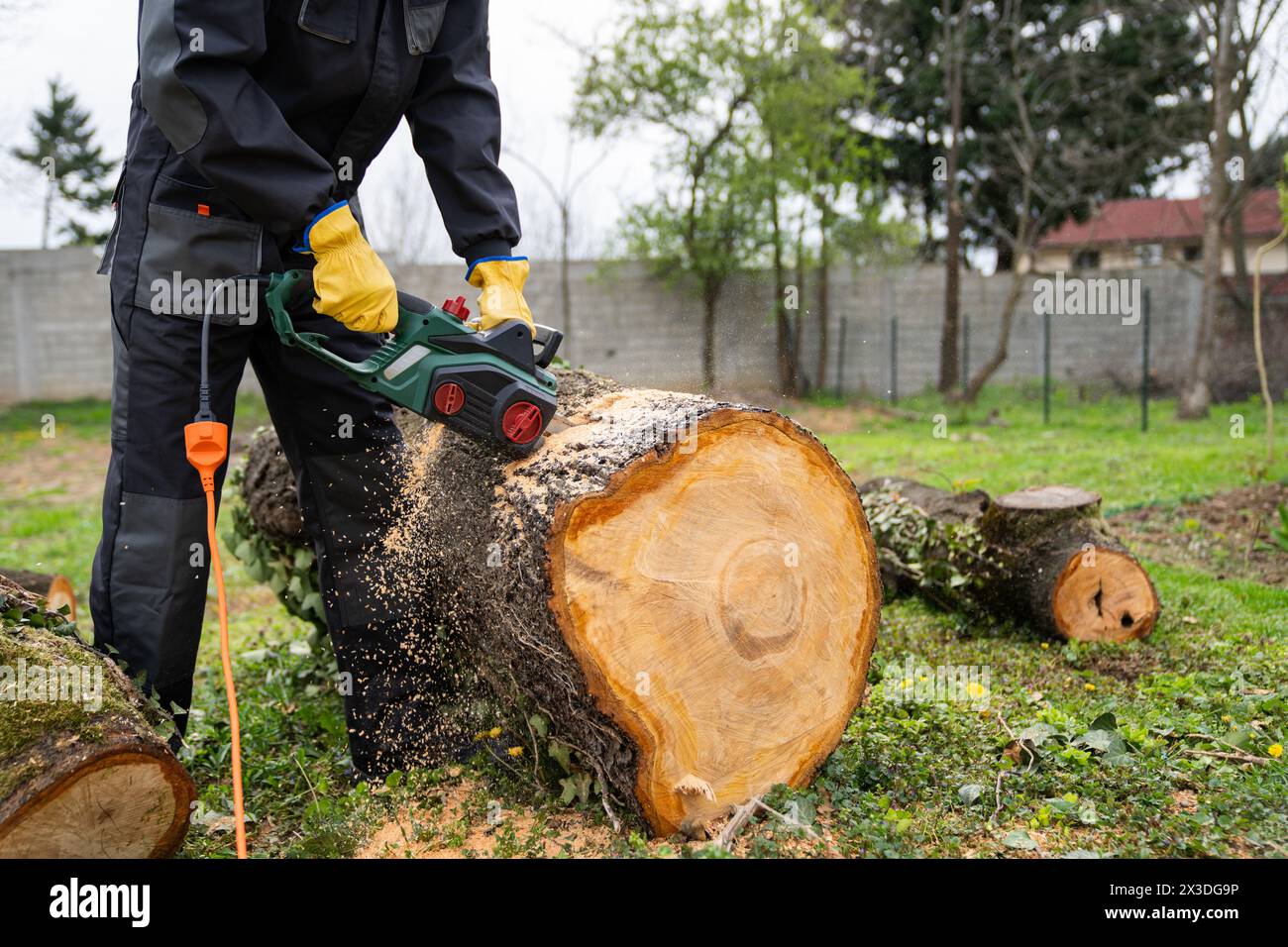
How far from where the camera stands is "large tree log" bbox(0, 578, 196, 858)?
69.5 inches

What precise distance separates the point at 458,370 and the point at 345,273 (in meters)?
0.33

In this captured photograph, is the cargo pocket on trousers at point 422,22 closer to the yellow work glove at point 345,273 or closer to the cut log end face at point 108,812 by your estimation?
the yellow work glove at point 345,273

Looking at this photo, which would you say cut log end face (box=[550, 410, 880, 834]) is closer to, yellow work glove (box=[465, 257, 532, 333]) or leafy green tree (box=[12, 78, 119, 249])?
yellow work glove (box=[465, 257, 532, 333])

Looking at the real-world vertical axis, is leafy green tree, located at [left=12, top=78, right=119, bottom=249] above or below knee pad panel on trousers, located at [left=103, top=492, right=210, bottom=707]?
above

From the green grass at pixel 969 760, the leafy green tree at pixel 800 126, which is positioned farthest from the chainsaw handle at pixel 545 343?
the leafy green tree at pixel 800 126

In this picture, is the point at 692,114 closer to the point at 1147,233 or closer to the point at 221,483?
the point at 221,483

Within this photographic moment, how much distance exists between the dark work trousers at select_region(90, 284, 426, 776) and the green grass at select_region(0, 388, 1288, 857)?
326mm

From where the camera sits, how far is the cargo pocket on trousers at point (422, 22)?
2.37 m

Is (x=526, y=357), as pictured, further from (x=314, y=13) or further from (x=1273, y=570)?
(x=1273, y=570)

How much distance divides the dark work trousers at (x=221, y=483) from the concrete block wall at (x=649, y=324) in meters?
10.7

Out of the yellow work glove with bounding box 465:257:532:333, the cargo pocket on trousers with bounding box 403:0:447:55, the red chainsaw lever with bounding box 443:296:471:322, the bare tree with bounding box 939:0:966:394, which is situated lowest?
the red chainsaw lever with bounding box 443:296:471:322

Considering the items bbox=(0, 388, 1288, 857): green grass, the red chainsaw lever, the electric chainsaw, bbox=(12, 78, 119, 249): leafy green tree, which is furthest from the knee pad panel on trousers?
bbox=(12, 78, 119, 249): leafy green tree

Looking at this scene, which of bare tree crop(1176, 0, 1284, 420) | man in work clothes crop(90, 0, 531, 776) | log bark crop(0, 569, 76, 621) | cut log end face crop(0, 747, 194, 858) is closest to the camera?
cut log end face crop(0, 747, 194, 858)
